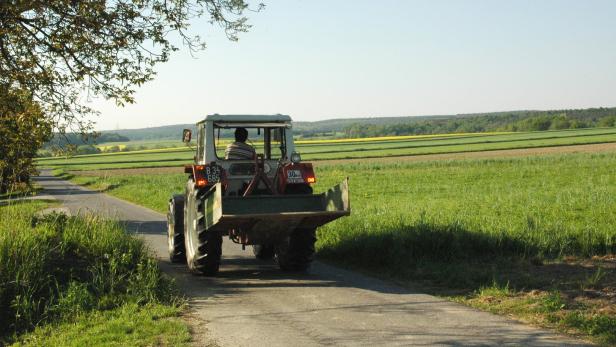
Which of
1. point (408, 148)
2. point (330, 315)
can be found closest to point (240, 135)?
point (330, 315)

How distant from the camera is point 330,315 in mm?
8148

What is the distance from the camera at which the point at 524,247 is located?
1157 centimetres

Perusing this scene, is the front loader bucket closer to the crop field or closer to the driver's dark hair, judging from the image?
the driver's dark hair

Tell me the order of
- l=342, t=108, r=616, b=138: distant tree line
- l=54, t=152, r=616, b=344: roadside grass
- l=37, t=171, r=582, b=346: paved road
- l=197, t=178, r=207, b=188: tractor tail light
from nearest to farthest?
l=37, t=171, r=582, b=346: paved road
l=54, t=152, r=616, b=344: roadside grass
l=197, t=178, r=207, b=188: tractor tail light
l=342, t=108, r=616, b=138: distant tree line

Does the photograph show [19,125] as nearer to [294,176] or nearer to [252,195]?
[252,195]

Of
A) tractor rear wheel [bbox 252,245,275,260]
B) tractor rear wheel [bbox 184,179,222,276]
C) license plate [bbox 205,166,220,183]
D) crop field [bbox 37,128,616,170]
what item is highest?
license plate [bbox 205,166,220,183]

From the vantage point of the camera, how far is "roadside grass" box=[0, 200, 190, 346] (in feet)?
25.1

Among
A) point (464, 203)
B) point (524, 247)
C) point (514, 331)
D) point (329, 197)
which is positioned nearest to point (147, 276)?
point (329, 197)

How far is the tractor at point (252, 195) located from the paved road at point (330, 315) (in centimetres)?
54

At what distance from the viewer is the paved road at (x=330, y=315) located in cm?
702

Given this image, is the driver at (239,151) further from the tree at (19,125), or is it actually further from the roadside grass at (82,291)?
the tree at (19,125)

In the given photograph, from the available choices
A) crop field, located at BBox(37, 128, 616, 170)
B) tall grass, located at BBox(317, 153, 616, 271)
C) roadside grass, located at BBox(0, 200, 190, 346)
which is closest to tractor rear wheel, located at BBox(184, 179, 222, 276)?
roadside grass, located at BBox(0, 200, 190, 346)

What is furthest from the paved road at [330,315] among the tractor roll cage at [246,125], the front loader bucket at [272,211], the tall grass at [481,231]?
the tractor roll cage at [246,125]

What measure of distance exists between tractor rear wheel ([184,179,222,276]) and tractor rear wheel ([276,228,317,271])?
1058 millimetres
